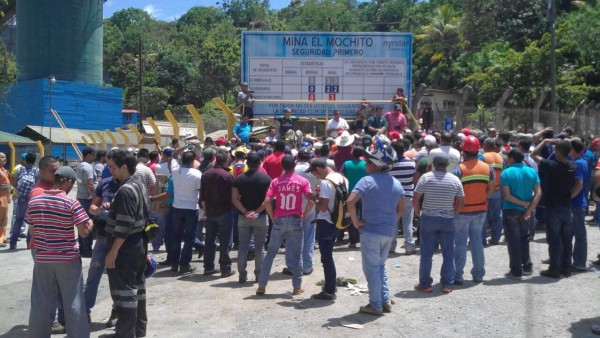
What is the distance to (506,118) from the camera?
2308cm

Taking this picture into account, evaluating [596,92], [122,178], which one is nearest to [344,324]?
[122,178]

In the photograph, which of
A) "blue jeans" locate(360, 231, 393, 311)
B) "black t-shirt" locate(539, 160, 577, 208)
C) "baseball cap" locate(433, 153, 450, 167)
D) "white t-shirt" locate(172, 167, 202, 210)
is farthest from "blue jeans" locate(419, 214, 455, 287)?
"white t-shirt" locate(172, 167, 202, 210)

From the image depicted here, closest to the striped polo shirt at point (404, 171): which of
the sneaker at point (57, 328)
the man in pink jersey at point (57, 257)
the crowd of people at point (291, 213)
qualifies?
the crowd of people at point (291, 213)

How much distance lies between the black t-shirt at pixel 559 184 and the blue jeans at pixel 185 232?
5.16 metres

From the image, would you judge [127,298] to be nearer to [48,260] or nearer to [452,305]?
[48,260]

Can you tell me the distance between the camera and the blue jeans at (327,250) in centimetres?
807

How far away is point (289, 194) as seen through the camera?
8336 mm

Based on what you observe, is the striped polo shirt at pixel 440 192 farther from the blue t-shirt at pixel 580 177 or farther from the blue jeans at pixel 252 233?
the blue jeans at pixel 252 233

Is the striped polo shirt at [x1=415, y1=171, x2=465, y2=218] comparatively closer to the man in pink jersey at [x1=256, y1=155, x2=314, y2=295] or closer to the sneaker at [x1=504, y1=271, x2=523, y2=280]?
the man in pink jersey at [x1=256, y1=155, x2=314, y2=295]

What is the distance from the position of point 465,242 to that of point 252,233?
2930 mm

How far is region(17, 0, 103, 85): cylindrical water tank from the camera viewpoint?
41.5m

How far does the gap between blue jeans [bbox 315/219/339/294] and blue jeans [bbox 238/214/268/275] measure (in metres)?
1.14

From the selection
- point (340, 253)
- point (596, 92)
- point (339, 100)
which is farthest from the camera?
point (596, 92)

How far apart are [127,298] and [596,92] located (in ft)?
102
